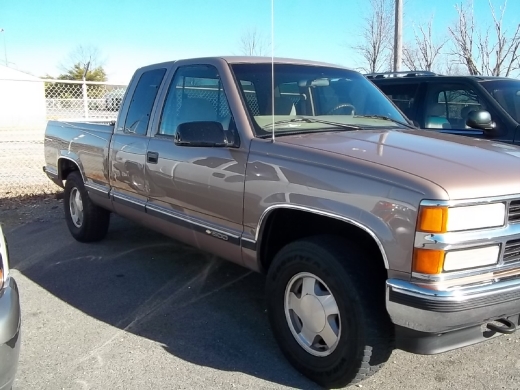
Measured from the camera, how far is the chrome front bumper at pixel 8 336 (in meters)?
2.50

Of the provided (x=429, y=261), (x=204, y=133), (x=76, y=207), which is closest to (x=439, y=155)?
(x=429, y=261)

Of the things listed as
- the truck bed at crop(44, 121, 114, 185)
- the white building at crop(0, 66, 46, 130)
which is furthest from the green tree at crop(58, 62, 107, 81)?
the truck bed at crop(44, 121, 114, 185)

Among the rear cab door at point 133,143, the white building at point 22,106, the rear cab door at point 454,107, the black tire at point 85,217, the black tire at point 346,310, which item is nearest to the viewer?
the black tire at point 346,310

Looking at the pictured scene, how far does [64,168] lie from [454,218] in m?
4.96

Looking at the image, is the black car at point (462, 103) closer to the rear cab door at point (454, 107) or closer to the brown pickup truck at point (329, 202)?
the rear cab door at point (454, 107)

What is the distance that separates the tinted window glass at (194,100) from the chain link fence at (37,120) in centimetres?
296

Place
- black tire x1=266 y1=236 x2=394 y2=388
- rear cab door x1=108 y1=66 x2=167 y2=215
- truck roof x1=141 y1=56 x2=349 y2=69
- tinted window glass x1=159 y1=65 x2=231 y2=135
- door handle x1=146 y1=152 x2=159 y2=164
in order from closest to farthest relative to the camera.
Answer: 1. black tire x1=266 y1=236 x2=394 y2=388
2. tinted window glass x1=159 y1=65 x2=231 y2=135
3. truck roof x1=141 y1=56 x2=349 y2=69
4. door handle x1=146 y1=152 x2=159 y2=164
5. rear cab door x1=108 y1=66 x2=167 y2=215


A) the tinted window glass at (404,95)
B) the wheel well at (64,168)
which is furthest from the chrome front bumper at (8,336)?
the tinted window glass at (404,95)

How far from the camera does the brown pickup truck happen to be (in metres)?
2.61

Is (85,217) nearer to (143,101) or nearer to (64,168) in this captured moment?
(64,168)

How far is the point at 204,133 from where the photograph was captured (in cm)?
356

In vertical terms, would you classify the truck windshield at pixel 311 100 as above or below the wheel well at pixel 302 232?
above

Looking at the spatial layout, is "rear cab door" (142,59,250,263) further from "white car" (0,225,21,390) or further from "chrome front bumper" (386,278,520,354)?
"white car" (0,225,21,390)

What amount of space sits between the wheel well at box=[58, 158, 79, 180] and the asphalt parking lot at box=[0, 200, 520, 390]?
0.97 meters
